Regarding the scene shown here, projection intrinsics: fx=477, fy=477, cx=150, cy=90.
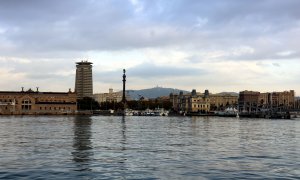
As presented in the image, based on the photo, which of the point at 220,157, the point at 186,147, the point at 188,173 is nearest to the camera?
the point at 188,173

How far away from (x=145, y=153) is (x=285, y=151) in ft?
38.9

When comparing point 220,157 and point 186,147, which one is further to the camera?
point 186,147

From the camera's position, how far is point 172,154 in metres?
34.8

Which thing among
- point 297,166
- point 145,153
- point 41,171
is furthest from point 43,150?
point 297,166

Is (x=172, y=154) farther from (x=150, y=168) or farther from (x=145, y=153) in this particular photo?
(x=150, y=168)

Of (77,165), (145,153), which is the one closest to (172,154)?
(145,153)

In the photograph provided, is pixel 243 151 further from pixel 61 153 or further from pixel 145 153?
pixel 61 153

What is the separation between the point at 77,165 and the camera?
2855 centimetres

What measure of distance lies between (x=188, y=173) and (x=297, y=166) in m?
7.90

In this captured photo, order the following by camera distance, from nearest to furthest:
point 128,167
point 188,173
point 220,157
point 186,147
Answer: point 188,173 < point 128,167 < point 220,157 < point 186,147

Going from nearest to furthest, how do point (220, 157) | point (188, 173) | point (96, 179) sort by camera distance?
point (96, 179)
point (188, 173)
point (220, 157)

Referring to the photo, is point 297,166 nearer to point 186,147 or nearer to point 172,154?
point 172,154

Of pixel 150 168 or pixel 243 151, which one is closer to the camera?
pixel 150 168

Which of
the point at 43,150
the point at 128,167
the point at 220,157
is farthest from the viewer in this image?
the point at 43,150
